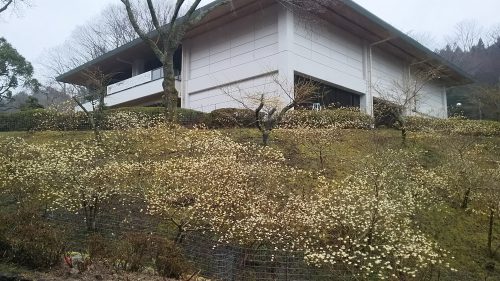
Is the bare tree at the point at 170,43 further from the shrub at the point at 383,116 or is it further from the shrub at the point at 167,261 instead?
the shrub at the point at 167,261

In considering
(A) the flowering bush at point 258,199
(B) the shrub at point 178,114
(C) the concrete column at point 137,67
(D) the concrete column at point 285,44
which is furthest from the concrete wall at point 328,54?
(C) the concrete column at point 137,67

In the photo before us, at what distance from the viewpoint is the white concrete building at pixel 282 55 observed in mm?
18969

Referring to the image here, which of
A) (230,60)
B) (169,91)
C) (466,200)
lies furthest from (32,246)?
(230,60)

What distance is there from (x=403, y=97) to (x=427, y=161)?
907 cm

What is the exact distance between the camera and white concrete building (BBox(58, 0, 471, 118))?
747 inches

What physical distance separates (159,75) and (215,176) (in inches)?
646

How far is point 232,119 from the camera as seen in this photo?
16.1 m

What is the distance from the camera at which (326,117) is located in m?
16.0

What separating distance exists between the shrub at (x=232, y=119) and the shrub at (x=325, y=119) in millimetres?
1312

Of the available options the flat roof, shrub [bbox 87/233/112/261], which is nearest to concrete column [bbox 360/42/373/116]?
the flat roof

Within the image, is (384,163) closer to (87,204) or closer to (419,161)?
(419,161)

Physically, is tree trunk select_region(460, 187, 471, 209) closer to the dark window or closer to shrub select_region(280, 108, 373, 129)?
shrub select_region(280, 108, 373, 129)

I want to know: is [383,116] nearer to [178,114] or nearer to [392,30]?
[392,30]

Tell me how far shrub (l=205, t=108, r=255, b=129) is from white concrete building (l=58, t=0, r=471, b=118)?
81cm
